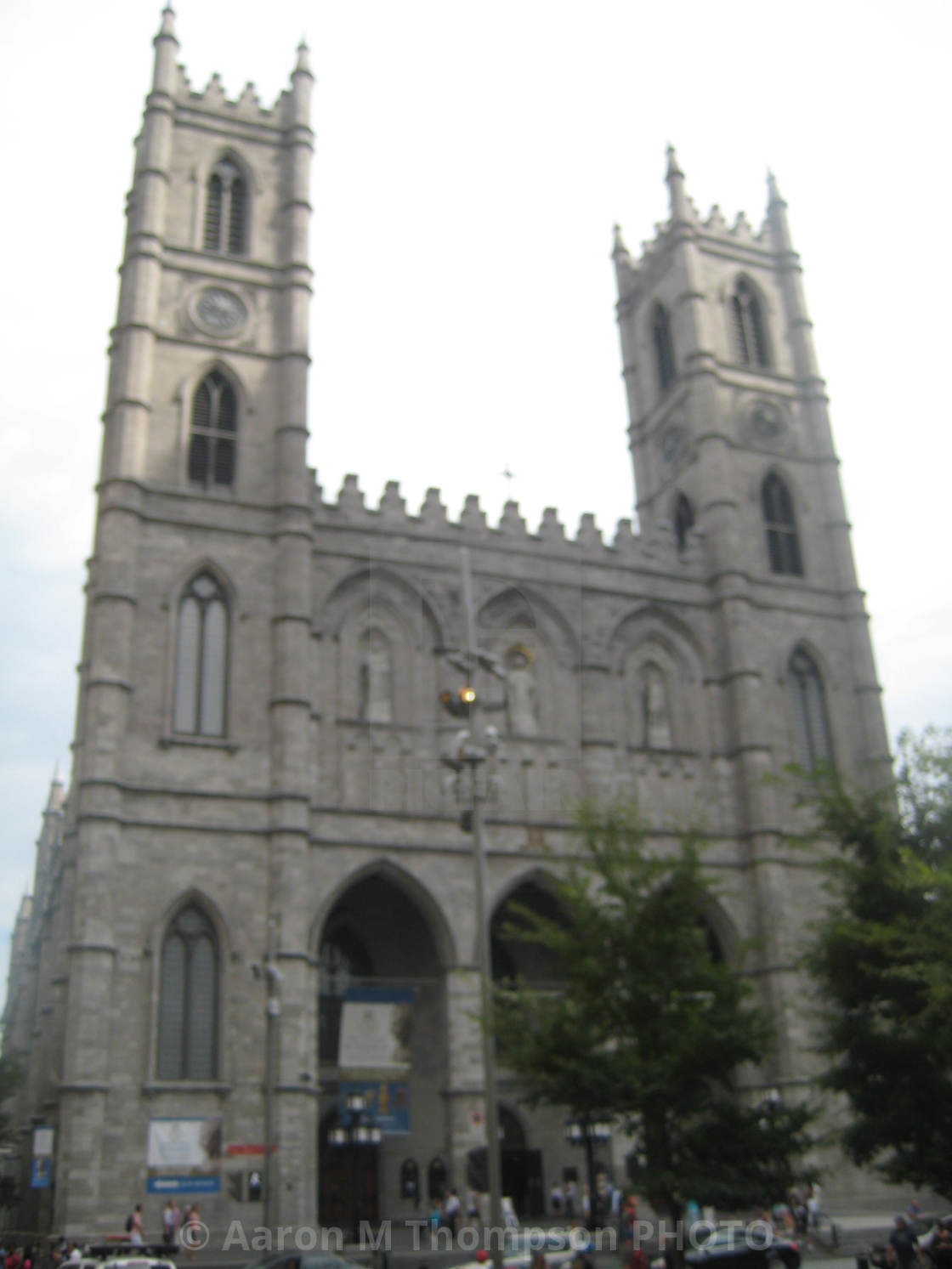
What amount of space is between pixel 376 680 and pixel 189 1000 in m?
8.52

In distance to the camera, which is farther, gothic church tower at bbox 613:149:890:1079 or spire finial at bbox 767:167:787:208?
spire finial at bbox 767:167:787:208

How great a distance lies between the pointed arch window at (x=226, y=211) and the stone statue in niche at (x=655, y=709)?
622 inches

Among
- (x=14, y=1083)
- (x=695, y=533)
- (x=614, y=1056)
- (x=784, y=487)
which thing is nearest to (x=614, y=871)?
(x=614, y=1056)

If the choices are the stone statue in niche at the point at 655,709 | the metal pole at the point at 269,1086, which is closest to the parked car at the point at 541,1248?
the metal pole at the point at 269,1086

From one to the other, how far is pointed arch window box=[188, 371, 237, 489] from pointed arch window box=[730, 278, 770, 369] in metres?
16.5

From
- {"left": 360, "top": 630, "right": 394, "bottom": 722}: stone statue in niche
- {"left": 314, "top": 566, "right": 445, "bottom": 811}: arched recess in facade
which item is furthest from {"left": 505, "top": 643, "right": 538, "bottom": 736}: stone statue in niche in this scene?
{"left": 360, "top": 630, "right": 394, "bottom": 722}: stone statue in niche

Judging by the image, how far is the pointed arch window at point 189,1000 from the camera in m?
25.8

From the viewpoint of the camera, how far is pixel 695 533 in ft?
122

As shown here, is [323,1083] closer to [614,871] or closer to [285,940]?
[285,940]

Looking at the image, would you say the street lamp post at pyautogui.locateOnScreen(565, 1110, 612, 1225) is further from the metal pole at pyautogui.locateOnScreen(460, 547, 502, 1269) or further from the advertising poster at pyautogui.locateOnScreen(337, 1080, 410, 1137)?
the advertising poster at pyautogui.locateOnScreen(337, 1080, 410, 1137)

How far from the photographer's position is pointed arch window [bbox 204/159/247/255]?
35.2m

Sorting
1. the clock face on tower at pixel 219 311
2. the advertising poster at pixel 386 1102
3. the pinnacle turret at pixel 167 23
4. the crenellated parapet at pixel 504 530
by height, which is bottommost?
the advertising poster at pixel 386 1102

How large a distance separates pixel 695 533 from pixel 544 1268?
25211 mm

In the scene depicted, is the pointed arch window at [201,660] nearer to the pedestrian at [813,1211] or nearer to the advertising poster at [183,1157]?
the advertising poster at [183,1157]
